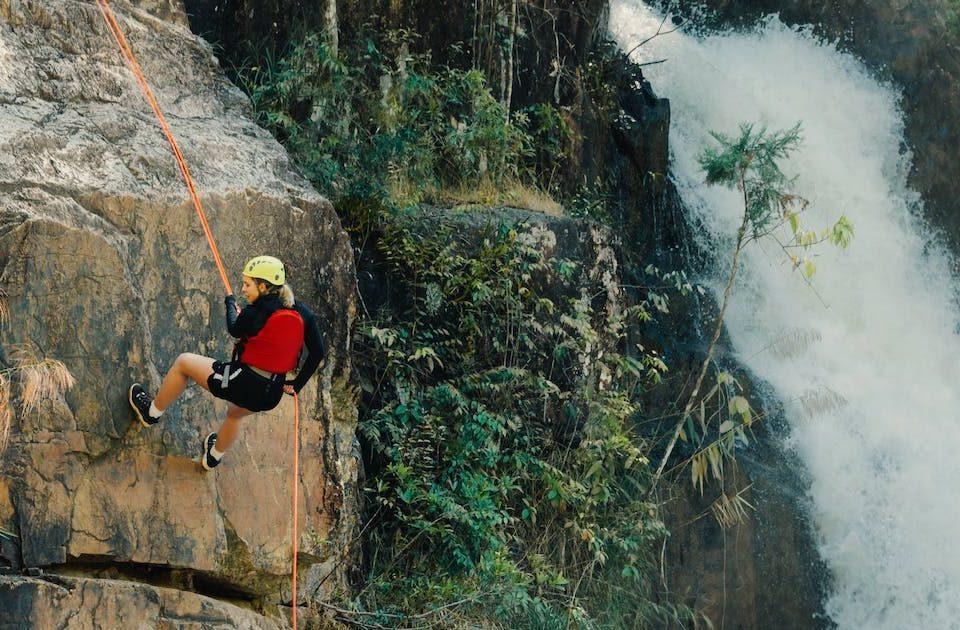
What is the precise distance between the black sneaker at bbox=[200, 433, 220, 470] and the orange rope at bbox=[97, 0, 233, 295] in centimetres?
93

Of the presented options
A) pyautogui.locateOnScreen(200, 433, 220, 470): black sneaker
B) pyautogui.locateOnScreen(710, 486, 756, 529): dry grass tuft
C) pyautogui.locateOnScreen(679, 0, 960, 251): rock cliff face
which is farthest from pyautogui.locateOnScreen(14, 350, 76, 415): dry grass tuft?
pyautogui.locateOnScreen(679, 0, 960, 251): rock cliff face

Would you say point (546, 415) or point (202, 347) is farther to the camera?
point (546, 415)

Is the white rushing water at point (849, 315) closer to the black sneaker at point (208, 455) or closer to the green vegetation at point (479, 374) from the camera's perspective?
the green vegetation at point (479, 374)

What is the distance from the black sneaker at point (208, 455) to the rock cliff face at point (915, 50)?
11632mm

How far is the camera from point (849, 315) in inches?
581

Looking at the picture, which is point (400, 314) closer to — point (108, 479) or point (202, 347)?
point (202, 347)

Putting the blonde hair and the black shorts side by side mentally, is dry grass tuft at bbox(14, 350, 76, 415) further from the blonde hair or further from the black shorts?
the blonde hair

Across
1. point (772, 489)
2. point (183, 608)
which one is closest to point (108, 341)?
point (183, 608)

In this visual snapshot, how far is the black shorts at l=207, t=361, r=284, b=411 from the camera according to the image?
657 centimetres

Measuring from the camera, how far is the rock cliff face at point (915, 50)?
16.5 m

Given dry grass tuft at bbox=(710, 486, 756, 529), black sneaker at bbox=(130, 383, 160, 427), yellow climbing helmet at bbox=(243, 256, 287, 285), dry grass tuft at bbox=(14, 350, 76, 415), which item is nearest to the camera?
dry grass tuft at bbox=(14, 350, 76, 415)

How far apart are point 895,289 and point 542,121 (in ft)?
18.5

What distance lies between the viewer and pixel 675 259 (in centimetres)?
1357

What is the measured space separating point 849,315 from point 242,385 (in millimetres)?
10021
